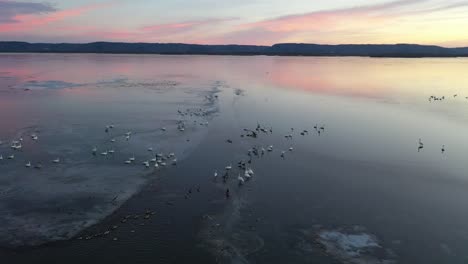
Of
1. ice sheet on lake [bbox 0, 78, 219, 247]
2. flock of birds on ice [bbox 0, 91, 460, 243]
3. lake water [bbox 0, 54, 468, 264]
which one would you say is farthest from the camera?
flock of birds on ice [bbox 0, 91, 460, 243]

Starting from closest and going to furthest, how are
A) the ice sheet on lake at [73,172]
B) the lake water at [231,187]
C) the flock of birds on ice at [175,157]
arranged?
the lake water at [231,187] → the ice sheet on lake at [73,172] → the flock of birds on ice at [175,157]

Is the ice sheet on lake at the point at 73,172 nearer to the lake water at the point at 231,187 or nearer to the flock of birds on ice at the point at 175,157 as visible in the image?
the lake water at the point at 231,187

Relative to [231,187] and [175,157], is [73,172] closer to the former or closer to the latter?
[175,157]

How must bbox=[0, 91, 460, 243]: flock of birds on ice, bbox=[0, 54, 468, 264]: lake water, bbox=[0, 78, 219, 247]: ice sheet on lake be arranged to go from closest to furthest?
bbox=[0, 54, 468, 264]: lake water, bbox=[0, 78, 219, 247]: ice sheet on lake, bbox=[0, 91, 460, 243]: flock of birds on ice

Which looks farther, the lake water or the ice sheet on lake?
the ice sheet on lake

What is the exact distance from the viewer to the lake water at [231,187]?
1410cm

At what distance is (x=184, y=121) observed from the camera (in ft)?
111

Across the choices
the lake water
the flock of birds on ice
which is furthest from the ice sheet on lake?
the flock of birds on ice

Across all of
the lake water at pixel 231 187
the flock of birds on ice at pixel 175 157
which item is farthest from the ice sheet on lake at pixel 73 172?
the flock of birds on ice at pixel 175 157

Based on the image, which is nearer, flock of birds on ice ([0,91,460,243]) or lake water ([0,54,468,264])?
lake water ([0,54,468,264])

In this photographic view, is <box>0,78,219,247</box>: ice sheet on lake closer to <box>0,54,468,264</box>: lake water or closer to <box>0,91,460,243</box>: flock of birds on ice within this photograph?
<box>0,54,468,264</box>: lake water

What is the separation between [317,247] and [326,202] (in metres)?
3.87

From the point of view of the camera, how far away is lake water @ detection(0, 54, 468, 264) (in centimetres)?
1410

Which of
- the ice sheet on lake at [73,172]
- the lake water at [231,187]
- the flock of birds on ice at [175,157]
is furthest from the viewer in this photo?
the flock of birds on ice at [175,157]
